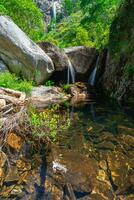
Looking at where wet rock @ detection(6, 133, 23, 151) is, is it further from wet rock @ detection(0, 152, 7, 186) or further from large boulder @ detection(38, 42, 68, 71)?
large boulder @ detection(38, 42, 68, 71)

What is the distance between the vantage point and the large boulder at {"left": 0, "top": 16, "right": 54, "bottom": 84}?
17266 millimetres

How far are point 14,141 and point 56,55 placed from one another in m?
12.9

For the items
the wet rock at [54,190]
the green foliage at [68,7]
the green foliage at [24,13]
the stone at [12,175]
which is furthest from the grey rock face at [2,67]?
the green foliage at [68,7]

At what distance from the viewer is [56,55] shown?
20.0 meters

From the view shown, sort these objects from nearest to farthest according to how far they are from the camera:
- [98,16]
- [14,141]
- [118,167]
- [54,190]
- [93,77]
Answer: [54,190], [118,167], [14,141], [93,77], [98,16]

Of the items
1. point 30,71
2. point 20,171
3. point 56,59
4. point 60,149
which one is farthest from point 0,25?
point 20,171

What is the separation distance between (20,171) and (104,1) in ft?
80.0

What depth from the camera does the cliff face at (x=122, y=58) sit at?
636 inches

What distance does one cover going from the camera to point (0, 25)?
17.2 metres

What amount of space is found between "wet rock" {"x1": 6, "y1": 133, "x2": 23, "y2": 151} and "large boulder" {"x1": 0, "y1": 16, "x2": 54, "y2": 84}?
404 inches

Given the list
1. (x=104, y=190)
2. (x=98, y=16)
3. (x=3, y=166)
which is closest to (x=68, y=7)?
(x=98, y=16)

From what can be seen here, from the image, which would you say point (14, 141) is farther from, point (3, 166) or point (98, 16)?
point (98, 16)

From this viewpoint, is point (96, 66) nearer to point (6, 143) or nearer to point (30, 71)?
point (30, 71)

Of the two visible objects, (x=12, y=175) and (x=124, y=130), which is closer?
(x=12, y=175)
